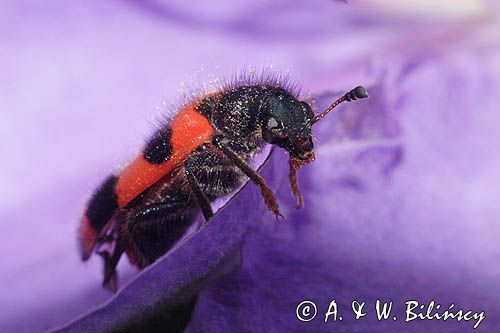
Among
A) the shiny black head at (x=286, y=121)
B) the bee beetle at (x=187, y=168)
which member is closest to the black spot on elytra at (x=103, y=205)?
the bee beetle at (x=187, y=168)

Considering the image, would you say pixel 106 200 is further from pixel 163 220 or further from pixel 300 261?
pixel 300 261

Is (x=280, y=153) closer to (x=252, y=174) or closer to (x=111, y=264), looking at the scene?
(x=252, y=174)

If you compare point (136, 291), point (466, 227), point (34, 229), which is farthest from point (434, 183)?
point (34, 229)

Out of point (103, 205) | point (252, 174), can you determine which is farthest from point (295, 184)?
point (103, 205)

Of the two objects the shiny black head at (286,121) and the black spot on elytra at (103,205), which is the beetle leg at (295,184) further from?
the black spot on elytra at (103,205)

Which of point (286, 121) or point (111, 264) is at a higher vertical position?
point (286, 121)
